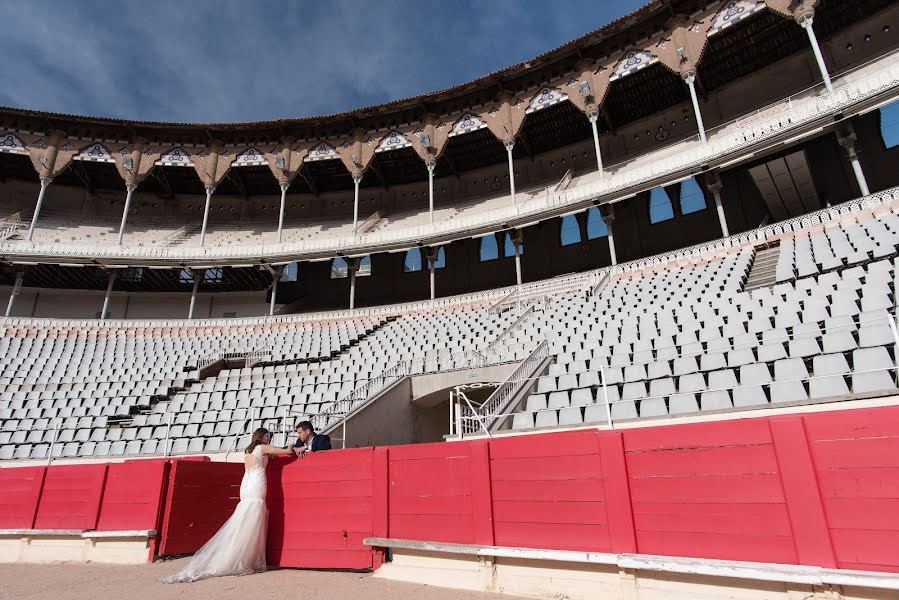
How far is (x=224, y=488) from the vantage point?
7562mm

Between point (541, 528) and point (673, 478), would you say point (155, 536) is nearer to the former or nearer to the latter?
point (541, 528)

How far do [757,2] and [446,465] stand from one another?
2425 cm

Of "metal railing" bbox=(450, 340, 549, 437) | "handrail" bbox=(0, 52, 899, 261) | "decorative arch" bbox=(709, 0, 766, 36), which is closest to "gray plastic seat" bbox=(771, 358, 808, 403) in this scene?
"metal railing" bbox=(450, 340, 549, 437)

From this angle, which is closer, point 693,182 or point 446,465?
point 446,465

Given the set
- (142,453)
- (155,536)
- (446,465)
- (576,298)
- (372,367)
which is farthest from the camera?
(576,298)

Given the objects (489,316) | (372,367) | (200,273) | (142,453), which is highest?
(200,273)

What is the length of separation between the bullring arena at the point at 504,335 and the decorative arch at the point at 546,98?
0.66 ft

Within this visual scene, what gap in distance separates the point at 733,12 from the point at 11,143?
3700 cm

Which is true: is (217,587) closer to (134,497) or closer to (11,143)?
(134,497)

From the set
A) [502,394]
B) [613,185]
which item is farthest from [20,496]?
[613,185]

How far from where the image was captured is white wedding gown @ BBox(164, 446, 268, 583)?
5723 millimetres

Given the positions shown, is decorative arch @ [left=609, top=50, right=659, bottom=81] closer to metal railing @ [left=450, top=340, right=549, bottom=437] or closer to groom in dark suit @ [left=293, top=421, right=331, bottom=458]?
metal railing @ [left=450, top=340, right=549, bottom=437]

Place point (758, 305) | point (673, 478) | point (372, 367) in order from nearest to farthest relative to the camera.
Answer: point (673, 478) < point (758, 305) < point (372, 367)

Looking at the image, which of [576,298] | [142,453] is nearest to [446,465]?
[142,453]
